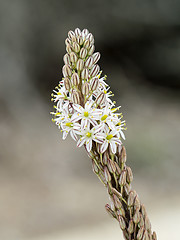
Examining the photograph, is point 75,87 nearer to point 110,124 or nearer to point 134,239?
point 110,124

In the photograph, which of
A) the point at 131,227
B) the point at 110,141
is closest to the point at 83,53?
the point at 110,141

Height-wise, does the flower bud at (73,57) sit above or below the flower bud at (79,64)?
above

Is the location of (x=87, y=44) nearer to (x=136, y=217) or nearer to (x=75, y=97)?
(x=75, y=97)

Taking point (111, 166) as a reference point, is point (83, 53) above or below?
above

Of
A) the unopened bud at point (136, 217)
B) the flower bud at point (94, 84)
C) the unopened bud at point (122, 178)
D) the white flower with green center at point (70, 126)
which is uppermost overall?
the flower bud at point (94, 84)

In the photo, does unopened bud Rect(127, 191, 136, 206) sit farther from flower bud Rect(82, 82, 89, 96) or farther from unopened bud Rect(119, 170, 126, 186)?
flower bud Rect(82, 82, 89, 96)

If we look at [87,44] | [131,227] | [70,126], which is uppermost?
[87,44]

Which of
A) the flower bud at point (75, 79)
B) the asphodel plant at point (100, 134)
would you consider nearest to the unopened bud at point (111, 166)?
the asphodel plant at point (100, 134)

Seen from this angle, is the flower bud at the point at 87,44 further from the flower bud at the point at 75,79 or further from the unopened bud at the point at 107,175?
the unopened bud at the point at 107,175
